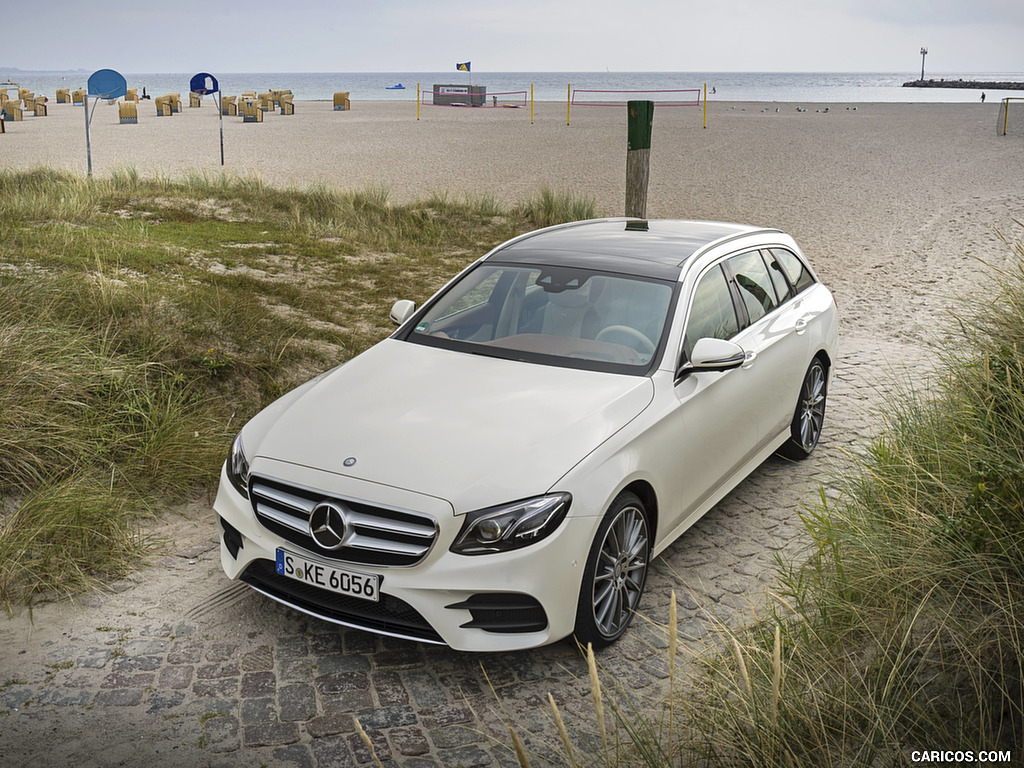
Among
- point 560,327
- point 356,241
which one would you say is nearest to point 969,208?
point 356,241

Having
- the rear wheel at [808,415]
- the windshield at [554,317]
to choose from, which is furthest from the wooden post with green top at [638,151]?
the windshield at [554,317]

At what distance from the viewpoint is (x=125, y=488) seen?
5.89m

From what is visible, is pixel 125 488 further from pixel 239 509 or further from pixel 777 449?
pixel 777 449

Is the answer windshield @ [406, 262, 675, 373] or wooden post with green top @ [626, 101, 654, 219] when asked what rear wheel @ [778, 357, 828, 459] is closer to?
windshield @ [406, 262, 675, 373]

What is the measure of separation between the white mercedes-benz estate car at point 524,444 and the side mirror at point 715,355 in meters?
0.01

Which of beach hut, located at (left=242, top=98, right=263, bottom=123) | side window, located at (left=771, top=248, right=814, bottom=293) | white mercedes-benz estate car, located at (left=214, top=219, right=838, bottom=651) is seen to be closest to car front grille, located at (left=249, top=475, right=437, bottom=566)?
white mercedes-benz estate car, located at (left=214, top=219, right=838, bottom=651)

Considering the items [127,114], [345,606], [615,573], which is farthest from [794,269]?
[127,114]

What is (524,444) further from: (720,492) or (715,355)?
(720,492)

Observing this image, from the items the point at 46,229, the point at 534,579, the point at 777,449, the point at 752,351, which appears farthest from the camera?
the point at 46,229

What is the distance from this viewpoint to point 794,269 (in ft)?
22.4

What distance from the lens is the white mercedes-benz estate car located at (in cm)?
396

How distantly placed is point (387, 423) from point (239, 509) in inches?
31.4

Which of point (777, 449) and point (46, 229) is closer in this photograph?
point (777, 449)

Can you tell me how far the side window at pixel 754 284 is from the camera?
19.5 ft
